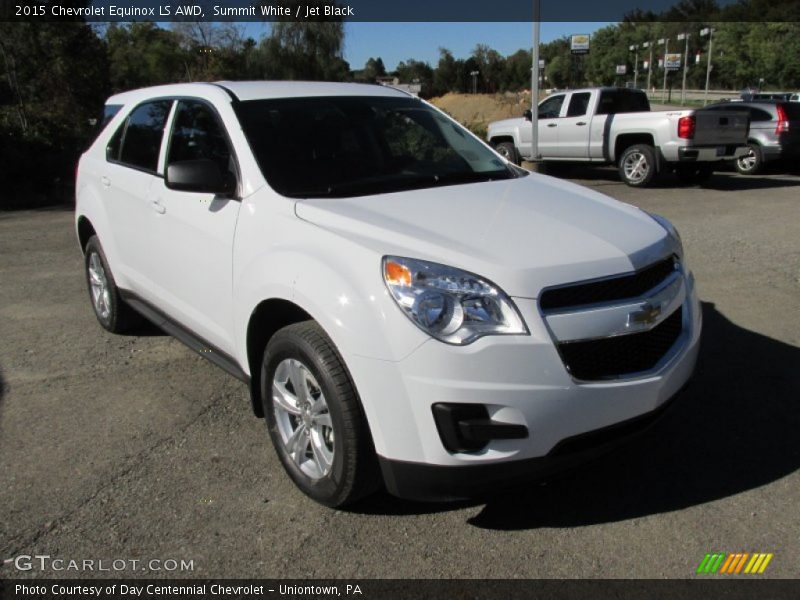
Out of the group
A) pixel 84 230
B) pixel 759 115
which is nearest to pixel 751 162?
pixel 759 115

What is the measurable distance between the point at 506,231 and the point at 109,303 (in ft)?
11.5

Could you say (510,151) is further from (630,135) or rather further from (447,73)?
(447,73)

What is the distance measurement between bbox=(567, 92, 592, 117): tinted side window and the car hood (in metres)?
11.3

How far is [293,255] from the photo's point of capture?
9.49 ft

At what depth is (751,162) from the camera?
49.7ft

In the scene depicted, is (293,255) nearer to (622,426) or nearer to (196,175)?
(196,175)

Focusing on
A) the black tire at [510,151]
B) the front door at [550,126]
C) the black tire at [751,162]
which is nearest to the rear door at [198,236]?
the front door at [550,126]

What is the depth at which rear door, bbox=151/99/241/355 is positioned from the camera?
3.39 meters

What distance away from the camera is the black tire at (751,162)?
1488 centimetres

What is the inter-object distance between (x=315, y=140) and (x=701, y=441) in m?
2.54

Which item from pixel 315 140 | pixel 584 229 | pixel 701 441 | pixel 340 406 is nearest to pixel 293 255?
pixel 340 406

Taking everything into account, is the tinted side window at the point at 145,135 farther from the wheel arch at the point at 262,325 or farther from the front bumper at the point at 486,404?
the front bumper at the point at 486,404

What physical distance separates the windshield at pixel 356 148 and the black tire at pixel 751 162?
1294cm

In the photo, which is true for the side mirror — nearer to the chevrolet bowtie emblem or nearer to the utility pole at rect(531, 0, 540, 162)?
the chevrolet bowtie emblem
